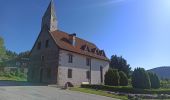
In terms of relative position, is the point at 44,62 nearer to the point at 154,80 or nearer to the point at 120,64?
the point at 154,80

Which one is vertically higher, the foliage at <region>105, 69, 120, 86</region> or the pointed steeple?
the pointed steeple

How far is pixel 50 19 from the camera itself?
4394 cm

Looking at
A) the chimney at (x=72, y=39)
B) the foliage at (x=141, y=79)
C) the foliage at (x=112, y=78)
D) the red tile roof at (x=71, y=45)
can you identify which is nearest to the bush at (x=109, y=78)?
the foliage at (x=112, y=78)

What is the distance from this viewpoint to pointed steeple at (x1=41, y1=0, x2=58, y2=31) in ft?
143

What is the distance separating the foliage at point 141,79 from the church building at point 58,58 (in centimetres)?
1194

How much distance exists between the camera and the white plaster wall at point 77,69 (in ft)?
128

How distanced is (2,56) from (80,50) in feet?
109

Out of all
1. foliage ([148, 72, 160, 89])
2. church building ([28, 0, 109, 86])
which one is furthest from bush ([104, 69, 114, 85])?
foliage ([148, 72, 160, 89])

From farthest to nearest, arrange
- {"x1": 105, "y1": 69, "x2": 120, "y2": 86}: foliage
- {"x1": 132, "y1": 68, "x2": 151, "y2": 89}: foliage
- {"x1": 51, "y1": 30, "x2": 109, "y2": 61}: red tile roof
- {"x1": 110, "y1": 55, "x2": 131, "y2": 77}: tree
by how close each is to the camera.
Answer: {"x1": 110, "y1": 55, "x2": 131, "y2": 77}: tree < {"x1": 51, "y1": 30, "x2": 109, "y2": 61}: red tile roof < {"x1": 105, "y1": 69, "x2": 120, "y2": 86}: foliage < {"x1": 132, "y1": 68, "x2": 151, "y2": 89}: foliage

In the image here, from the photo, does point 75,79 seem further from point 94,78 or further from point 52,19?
point 52,19

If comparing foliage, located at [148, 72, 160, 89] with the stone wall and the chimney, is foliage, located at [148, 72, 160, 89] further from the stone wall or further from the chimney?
the stone wall

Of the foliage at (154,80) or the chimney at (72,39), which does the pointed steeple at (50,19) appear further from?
the foliage at (154,80)

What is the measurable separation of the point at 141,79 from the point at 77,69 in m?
13.2

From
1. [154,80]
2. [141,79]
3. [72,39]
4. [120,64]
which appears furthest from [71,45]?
[120,64]
